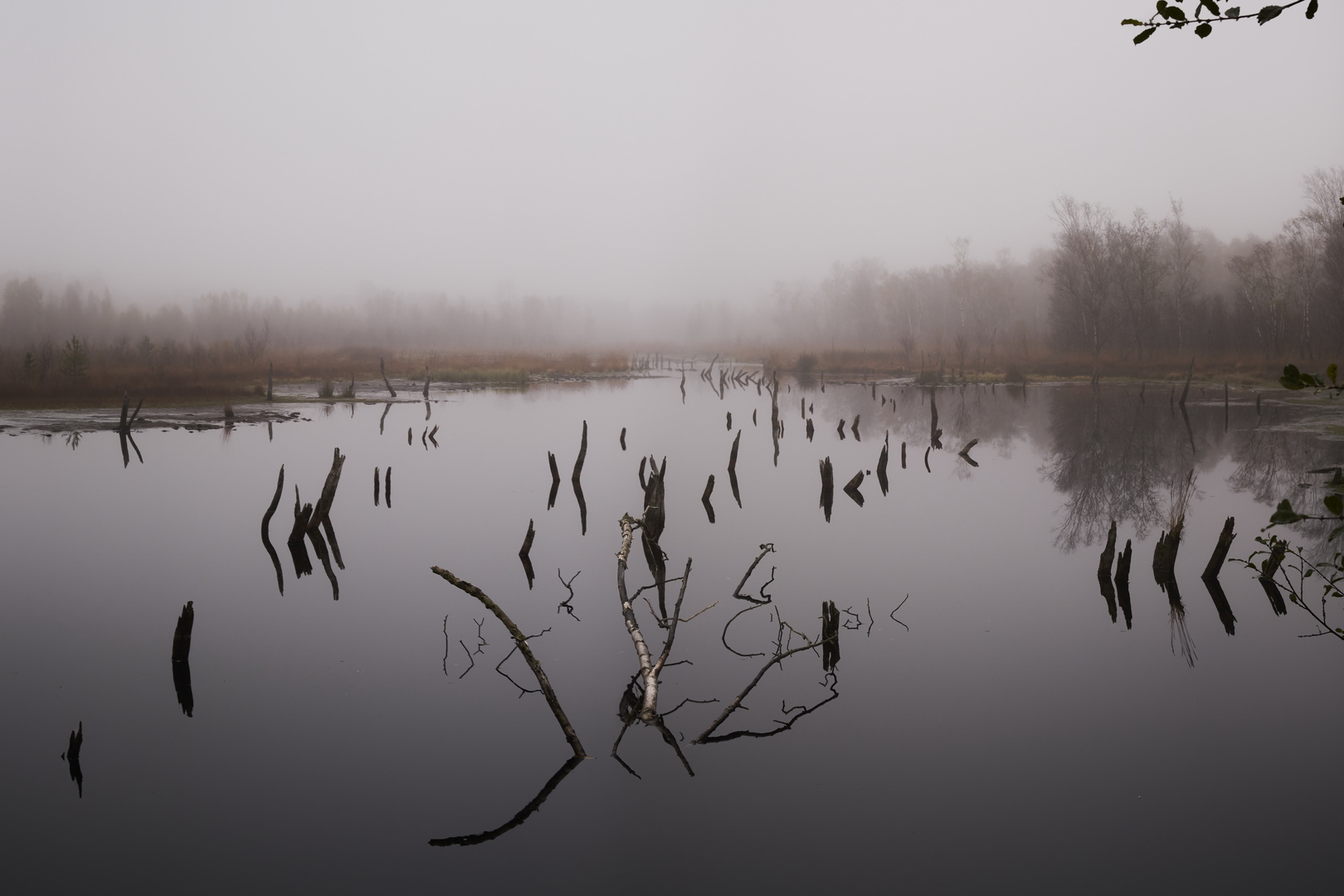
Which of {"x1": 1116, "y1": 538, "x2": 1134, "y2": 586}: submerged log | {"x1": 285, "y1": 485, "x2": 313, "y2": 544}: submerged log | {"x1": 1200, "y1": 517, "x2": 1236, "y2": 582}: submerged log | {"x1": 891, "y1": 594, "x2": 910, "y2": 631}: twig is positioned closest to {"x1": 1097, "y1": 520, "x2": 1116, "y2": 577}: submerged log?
{"x1": 1116, "y1": 538, "x2": 1134, "y2": 586}: submerged log

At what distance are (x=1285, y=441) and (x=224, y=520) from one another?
3147cm

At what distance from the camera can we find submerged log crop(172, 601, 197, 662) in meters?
8.65

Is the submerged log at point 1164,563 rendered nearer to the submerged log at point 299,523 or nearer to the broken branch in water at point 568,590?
the broken branch in water at point 568,590

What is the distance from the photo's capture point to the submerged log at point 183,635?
865 centimetres

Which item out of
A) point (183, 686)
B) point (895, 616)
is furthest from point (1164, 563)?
point (183, 686)

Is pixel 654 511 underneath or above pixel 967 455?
above

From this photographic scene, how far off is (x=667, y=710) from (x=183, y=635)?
18.4 feet

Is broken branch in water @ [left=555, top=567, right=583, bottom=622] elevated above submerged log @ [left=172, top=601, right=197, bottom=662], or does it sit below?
below

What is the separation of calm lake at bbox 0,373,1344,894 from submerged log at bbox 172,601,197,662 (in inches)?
6.8

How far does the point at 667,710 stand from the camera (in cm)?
762

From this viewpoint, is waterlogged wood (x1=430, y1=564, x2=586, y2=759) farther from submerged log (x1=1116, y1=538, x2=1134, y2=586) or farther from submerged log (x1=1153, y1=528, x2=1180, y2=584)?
submerged log (x1=1153, y1=528, x2=1180, y2=584)

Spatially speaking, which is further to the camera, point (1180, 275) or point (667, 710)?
point (1180, 275)

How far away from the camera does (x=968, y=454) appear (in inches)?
1007

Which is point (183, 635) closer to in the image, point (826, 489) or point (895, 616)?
point (895, 616)
